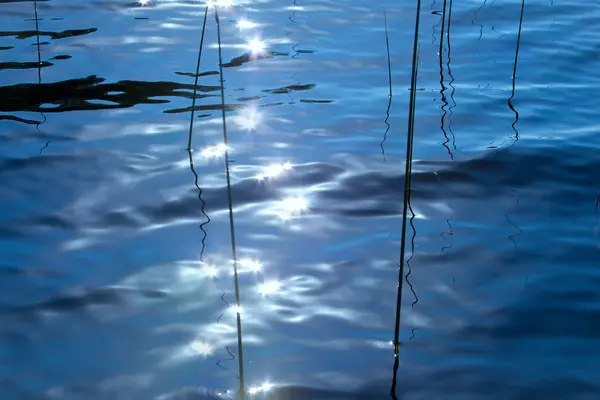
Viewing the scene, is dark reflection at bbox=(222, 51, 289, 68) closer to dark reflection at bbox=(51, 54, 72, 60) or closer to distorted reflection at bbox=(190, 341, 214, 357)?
dark reflection at bbox=(51, 54, 72, 60)

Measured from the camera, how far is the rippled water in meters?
2.87

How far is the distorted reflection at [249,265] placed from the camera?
3.41 m

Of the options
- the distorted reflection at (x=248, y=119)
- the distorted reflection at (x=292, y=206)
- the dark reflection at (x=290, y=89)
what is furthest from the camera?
the dark reflection at (x=290, y=89)

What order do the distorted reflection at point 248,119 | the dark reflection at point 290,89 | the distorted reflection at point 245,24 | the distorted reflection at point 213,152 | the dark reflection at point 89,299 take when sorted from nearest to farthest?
1. the dark reflection at point 89,299
2. the distorted reflection at point 213,152
3. the distorted reflection at point 248,119
4. the dark reflection at point 290,89
5. the distorted reflection at point 245,24

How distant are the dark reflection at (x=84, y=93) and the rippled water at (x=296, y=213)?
2 centimetres

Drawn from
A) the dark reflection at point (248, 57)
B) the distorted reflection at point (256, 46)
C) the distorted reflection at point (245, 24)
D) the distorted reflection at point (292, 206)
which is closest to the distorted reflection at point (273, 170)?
the distorted reflection at point (292, 206)

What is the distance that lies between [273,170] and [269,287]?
110cm

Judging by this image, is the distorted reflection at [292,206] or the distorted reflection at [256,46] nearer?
the distorted reflection at [292,206]

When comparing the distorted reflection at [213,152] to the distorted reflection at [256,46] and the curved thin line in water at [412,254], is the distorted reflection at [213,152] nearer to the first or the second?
the curved thin line in water at [412,254]

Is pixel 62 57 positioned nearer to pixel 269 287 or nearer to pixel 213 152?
pixel 213 152

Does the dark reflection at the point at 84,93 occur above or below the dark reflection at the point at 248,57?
below

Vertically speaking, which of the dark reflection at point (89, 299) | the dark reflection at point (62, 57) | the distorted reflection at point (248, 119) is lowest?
the dark reflection at point (89, 299)

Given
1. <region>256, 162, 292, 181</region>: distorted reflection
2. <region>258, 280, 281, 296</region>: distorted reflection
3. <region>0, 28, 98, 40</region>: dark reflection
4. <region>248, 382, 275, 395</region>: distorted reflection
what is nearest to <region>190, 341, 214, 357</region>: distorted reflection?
<region>248, 382, 275, 395</region>: distorted reflection

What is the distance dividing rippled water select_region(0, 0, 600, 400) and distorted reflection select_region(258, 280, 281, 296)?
0.04ft
